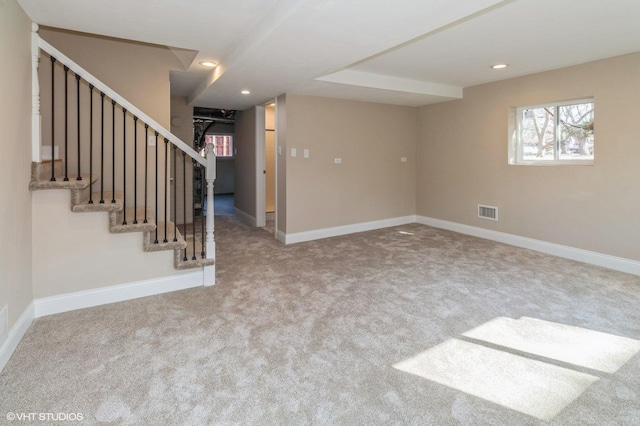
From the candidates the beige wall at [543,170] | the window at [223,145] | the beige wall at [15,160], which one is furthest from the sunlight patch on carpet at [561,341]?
the window at [223,145]

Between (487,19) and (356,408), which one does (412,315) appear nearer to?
(356,408)

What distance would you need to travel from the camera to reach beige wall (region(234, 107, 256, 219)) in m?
6.26

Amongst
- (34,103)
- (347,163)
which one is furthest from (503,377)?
(347,163)

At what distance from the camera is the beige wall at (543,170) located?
3.77 m

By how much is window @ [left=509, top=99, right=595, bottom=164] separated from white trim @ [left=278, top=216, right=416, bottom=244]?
6.83 ft

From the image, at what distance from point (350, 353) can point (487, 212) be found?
3944 mm

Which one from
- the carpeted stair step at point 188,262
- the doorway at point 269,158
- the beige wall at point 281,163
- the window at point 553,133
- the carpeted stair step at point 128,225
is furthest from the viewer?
the doorway at point 269,158

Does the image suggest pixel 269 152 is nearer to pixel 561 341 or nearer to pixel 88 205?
pixel 88 205

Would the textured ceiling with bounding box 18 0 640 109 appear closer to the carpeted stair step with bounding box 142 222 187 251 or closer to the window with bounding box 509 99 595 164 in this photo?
the window with bounding box 509 99 595 164

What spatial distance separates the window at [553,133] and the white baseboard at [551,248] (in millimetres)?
1047

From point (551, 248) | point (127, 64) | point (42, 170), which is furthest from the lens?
point (551, 248)

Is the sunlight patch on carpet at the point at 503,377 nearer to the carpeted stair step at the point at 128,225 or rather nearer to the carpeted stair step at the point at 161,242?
the carpeted stair step at the point at 161,242

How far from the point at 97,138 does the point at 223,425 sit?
10.9 ft

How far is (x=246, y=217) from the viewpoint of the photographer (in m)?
6.70
